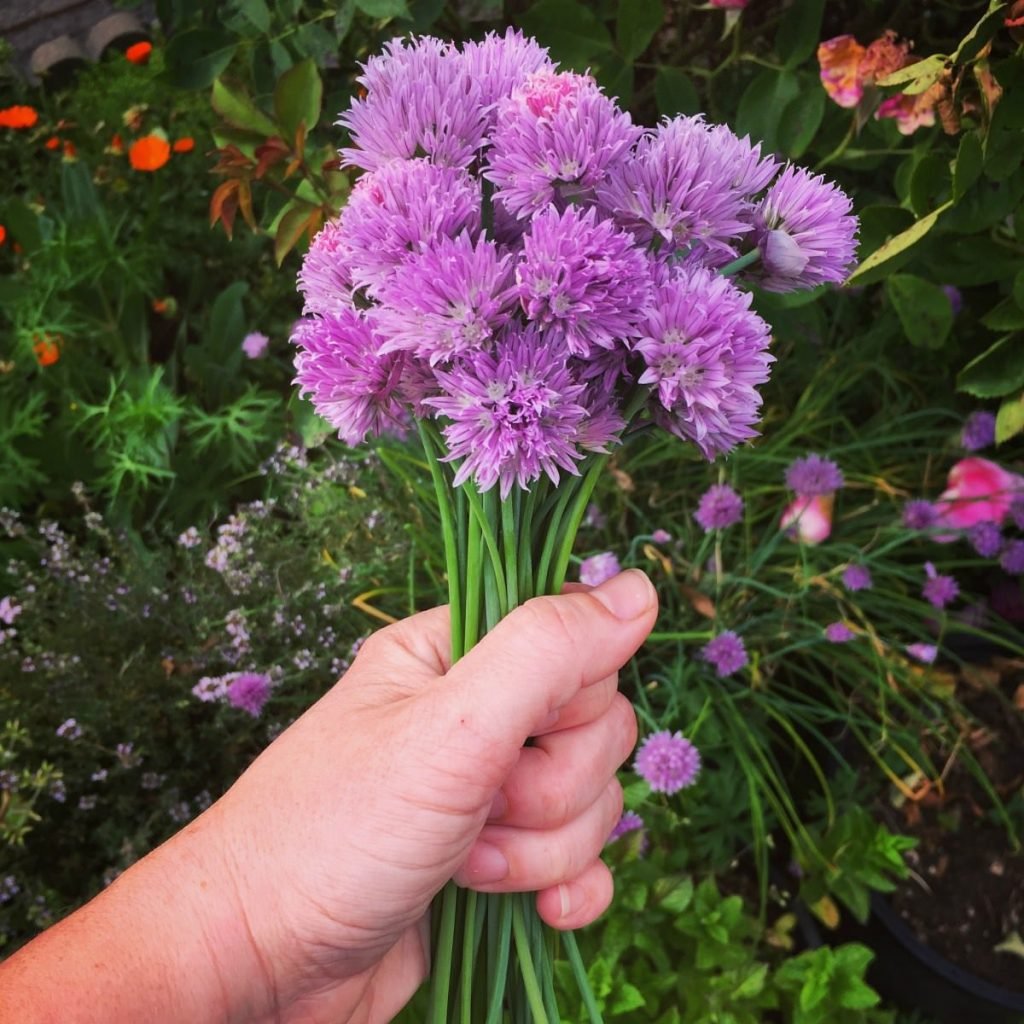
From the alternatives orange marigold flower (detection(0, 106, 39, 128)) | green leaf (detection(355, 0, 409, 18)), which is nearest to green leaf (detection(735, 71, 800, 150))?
green leaf (detection(355, 0, 409, 18))

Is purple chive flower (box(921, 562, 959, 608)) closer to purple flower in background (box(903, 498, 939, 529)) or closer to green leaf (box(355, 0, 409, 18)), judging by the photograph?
purple flower in background (box(903, 498, 939, 529))

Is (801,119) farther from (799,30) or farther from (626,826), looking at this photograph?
(626,826)

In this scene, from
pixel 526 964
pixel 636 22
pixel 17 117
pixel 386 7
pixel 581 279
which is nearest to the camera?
pixel 581 279

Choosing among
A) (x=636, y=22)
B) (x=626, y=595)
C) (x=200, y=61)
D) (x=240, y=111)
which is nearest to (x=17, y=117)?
(x=200, y=61)

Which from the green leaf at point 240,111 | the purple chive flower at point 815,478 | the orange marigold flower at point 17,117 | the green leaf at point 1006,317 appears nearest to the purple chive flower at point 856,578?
the purple chive flower at point 815,478

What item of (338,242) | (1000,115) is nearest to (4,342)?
(338,242)

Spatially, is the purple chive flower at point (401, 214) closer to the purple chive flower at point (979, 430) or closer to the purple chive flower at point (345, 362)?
the purple chive flower at point (345, 362)
